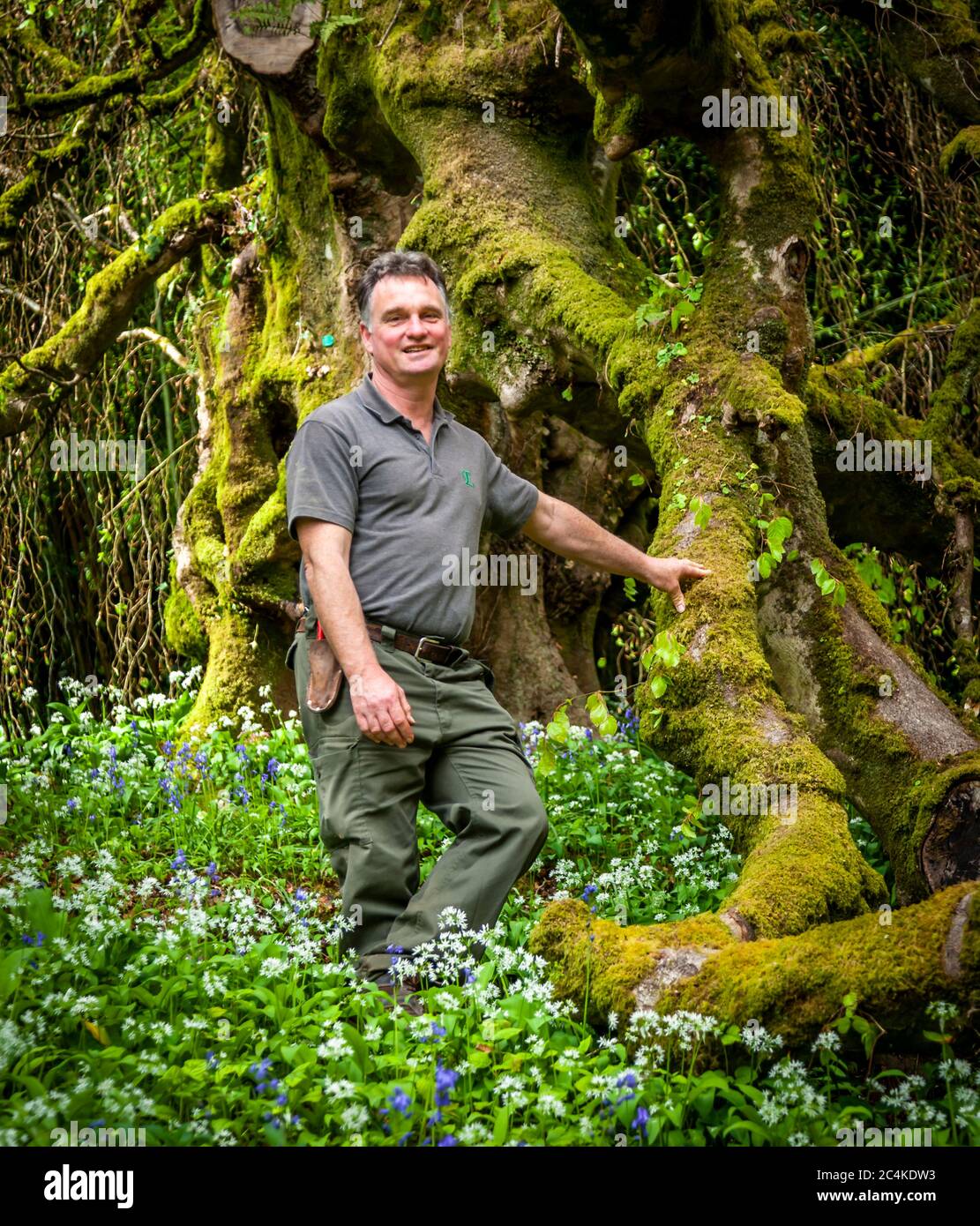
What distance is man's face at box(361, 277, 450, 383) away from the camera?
391 cm

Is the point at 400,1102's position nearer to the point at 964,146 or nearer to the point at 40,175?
the point at 964,146

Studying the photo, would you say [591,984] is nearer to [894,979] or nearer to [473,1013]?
[473,1013]

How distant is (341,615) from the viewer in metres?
3.61

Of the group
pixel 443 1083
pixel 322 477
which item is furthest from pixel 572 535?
pixel 443 1083

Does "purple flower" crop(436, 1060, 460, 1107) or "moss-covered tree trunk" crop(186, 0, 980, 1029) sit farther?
"moss-covered tree trunk" crop(186, 0, 980, 1029)

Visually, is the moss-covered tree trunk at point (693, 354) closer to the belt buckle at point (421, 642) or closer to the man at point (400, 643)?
the man at point (400, 643)

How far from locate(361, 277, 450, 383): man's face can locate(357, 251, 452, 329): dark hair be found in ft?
0.09

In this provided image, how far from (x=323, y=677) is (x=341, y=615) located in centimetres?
25

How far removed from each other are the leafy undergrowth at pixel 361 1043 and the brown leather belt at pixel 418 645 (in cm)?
81

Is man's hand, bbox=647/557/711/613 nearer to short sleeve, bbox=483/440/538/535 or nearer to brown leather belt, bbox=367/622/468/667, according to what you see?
short sleeve, bbox=483/440/538/535

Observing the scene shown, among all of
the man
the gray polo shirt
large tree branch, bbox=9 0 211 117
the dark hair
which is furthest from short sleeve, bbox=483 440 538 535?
large tree branch, bbox=9 0 211 117

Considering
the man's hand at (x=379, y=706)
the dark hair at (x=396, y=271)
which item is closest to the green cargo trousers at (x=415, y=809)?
the man's hand at (x=379, y=706)

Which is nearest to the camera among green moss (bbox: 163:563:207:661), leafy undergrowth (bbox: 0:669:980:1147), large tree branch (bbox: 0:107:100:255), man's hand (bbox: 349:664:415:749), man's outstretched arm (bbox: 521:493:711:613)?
leafy undergrowth (bbox: 0:669:980:1147)

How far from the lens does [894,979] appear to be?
110 inches
